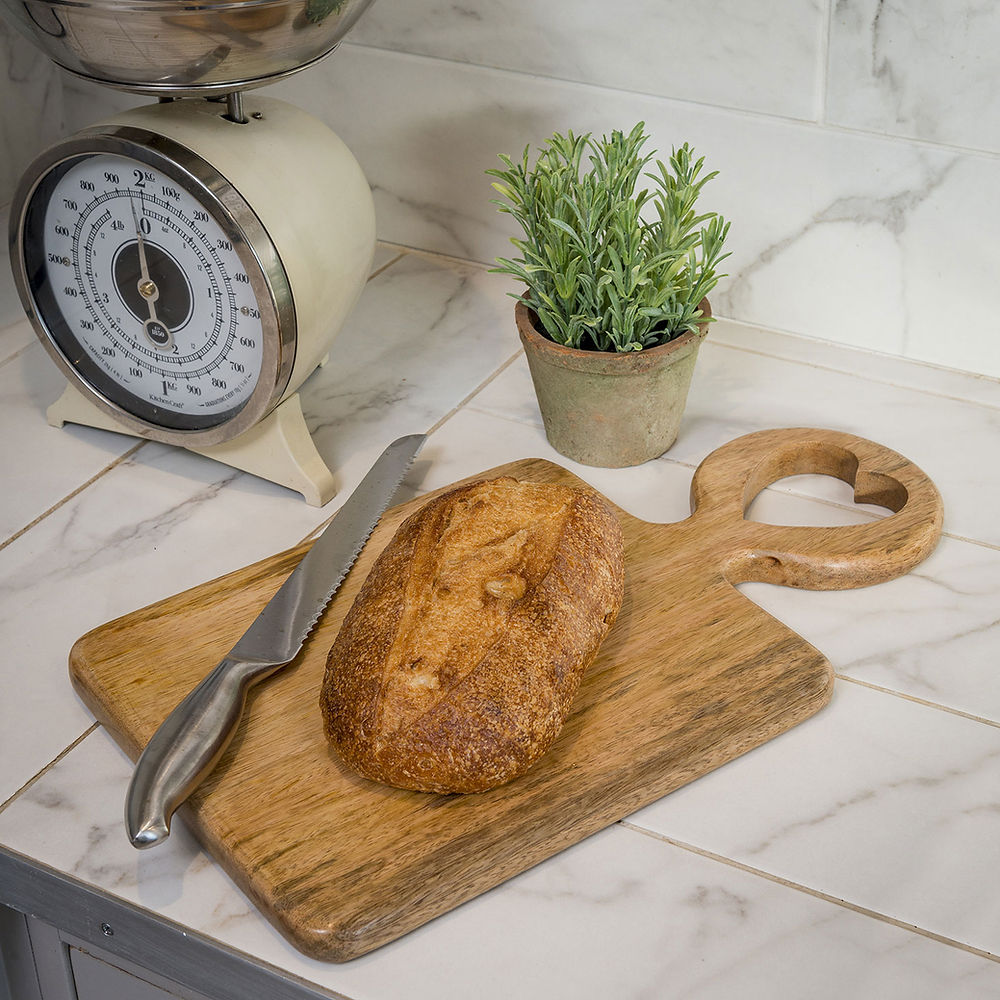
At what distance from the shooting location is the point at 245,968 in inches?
25.0

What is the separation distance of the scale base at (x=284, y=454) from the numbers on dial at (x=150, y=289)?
0.04 meters

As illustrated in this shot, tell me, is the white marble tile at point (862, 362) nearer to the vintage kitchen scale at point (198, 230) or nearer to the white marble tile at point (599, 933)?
the vintage kitchen scale at point (198, 230)

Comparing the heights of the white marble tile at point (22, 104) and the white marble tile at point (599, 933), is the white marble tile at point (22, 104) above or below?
above

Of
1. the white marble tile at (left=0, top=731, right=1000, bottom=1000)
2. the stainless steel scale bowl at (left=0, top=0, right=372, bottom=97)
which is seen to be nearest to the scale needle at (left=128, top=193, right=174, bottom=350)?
the stainless steel scale bowl at (left=0, top=0, right=372, bottom=97)

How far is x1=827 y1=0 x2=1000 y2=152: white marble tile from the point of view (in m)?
0.97

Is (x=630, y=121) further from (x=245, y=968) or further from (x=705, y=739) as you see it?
(x=245, y=968)

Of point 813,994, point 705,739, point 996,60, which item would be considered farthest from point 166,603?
point 996,60

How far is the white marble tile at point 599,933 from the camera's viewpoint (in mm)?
618

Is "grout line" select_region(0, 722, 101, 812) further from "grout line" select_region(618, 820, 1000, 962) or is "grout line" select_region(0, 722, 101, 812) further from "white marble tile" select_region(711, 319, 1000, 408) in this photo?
"white marble tile" select_region(711, 319, 1000, 408)

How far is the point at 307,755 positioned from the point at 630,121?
0.73 meters

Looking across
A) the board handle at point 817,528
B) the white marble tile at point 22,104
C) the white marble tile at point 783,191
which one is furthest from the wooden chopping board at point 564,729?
the white marble tile at point 22,104

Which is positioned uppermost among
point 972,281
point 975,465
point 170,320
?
point 170,320

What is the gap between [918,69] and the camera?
999 mm

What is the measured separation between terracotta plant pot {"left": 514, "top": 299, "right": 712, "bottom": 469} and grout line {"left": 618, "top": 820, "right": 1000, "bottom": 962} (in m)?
0.38
